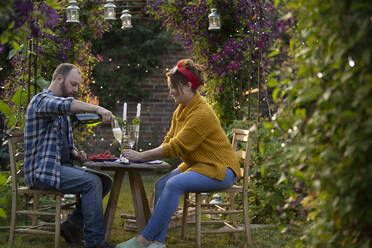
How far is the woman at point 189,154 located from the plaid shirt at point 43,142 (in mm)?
460

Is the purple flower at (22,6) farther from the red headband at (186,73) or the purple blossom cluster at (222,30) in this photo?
the purple blossom cluster at (222,30)

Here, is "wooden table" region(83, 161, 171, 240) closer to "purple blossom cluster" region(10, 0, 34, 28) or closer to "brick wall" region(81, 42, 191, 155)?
"purple blossom cluster" region(10, 0, 34, 28)

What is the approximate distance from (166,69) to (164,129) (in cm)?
98

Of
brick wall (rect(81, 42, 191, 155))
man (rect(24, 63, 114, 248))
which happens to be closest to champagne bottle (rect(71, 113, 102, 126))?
man (rect(24, 63, 114, 248))

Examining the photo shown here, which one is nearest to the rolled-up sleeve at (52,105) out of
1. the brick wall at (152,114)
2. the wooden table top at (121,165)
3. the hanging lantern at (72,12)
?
the wooden table top at (121,165)

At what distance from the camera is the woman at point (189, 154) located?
2.96m

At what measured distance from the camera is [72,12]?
4.73 metres

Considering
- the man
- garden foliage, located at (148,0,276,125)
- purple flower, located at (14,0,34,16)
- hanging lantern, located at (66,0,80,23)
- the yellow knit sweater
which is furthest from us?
garden foliage, located at (148,0,276,125)

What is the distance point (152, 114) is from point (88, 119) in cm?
417

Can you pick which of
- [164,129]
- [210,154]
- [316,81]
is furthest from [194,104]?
[164,129]

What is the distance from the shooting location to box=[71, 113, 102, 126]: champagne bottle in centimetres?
334

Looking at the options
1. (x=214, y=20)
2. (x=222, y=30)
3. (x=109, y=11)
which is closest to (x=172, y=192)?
(x=214, y=20)

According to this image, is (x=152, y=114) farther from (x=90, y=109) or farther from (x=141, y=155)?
(x=90, y=109)

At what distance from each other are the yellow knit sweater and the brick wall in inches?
166
